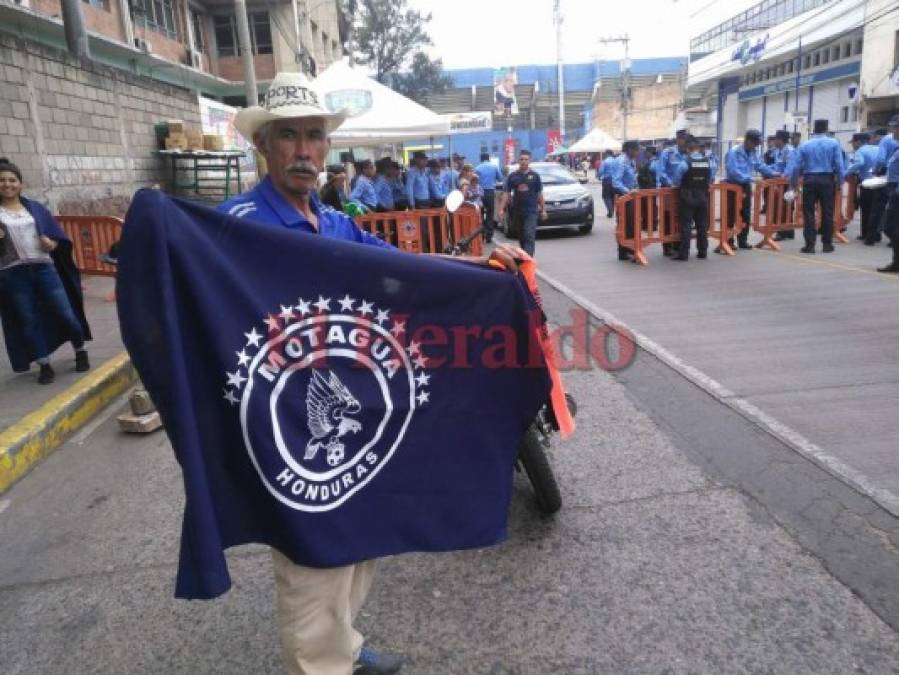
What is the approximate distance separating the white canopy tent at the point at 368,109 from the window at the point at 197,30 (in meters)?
24.7

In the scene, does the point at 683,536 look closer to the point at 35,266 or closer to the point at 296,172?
the point at 296,172

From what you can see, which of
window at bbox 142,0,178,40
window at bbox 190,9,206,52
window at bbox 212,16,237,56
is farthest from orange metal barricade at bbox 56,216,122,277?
window at bbox 212,16,237,56

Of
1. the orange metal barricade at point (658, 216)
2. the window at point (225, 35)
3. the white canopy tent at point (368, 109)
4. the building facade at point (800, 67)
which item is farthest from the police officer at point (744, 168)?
the window at point (225, 35)

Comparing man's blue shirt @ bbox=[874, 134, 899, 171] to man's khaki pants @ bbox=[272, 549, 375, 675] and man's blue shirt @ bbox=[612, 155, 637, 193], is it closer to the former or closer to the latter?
man's blue shirt @ bbox=[612, 155, 637, 193]

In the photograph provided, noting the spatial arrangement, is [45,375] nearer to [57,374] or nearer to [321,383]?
[57,374]

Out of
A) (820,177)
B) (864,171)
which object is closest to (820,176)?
(820,177)

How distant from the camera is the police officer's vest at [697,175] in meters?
10.9

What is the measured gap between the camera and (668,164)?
12492 mm

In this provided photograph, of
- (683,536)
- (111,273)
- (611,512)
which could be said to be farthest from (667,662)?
(111,273)

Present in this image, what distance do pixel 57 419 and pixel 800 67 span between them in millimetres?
44515

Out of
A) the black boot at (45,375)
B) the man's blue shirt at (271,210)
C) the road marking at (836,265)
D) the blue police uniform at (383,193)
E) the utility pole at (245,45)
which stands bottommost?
the road marking at (836,265)

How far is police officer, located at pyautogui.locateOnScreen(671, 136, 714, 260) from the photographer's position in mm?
10992

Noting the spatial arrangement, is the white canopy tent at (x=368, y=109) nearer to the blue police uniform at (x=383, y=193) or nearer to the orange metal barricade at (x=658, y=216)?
the blue police uniform at (x=383, y=193)

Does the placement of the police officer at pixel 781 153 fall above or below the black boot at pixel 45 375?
above
